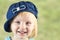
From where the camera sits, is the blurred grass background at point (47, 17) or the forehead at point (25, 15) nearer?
the forehead at point (25, 15)

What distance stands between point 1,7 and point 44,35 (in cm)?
41

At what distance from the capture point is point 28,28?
1094 mm

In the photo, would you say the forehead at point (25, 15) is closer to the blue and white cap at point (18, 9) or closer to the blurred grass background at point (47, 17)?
the blue and white cap at point (18, 9)

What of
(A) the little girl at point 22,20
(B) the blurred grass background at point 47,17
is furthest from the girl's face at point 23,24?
(B) the blurred grass background at point 47,17

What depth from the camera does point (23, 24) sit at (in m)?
1.08

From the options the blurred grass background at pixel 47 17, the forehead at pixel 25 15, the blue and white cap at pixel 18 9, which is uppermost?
the blue and white cap at pixel 18 9

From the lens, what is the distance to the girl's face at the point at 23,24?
3.54ft

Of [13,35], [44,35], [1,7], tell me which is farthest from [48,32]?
[13,35]

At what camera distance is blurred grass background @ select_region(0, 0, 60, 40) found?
72.6 inches

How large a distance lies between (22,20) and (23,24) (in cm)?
2

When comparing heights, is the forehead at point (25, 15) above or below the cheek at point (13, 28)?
above

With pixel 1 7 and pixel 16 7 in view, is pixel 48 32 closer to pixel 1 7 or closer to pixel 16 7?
pixel 1 7

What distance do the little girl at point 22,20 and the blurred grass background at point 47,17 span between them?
0.65 m

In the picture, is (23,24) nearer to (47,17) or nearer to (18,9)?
(18,9)
